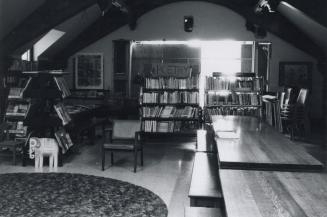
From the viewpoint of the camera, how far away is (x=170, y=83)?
1048cm

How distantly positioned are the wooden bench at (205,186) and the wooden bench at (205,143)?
0.76 m

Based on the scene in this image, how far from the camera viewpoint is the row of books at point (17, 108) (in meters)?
8.49

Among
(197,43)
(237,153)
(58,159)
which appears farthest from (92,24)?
(237,153)

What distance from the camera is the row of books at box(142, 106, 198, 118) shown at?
1048 centimetres

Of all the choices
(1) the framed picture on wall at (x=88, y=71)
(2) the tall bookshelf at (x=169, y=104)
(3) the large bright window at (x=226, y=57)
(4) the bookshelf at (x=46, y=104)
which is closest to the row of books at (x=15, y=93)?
(4) the bookshelf at (x=46, y=104)

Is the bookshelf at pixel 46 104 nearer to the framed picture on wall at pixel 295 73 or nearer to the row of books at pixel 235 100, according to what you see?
the row of books at pixel 235 100

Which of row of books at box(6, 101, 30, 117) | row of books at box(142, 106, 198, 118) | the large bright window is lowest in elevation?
row of books at box(142, 106, 198, 118)

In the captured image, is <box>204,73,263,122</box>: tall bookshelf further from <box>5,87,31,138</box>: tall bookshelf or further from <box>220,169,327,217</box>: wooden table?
<box>220,169,327,217</box>: wooden table

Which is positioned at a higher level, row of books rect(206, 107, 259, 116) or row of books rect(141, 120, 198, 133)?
row of books rect(206, 107, 259, 116)

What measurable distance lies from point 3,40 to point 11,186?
4044mm

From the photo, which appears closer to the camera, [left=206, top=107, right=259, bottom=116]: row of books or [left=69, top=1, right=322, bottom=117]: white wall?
[left=206, top=107, right=259, bottom=116]: row of books

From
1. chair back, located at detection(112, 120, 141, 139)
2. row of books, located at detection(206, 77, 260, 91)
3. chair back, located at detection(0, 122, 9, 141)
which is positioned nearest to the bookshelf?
chair back, located at detection(0, 122, 9, 141)

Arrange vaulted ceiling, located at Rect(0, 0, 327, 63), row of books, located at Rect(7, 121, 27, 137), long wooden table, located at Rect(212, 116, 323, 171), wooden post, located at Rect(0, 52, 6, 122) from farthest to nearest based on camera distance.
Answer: wooden post, located at Rect(0, 52, 6, 122), vaulted ceiling, located at Rect(0, 0, 327, 63), row of books, located at Rect(7, 121, 27, 137), long wooden table, located at Rect(212, 116, 323, 171)

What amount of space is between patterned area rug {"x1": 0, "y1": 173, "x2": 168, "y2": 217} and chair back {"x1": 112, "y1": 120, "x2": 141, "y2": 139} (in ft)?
3.81
